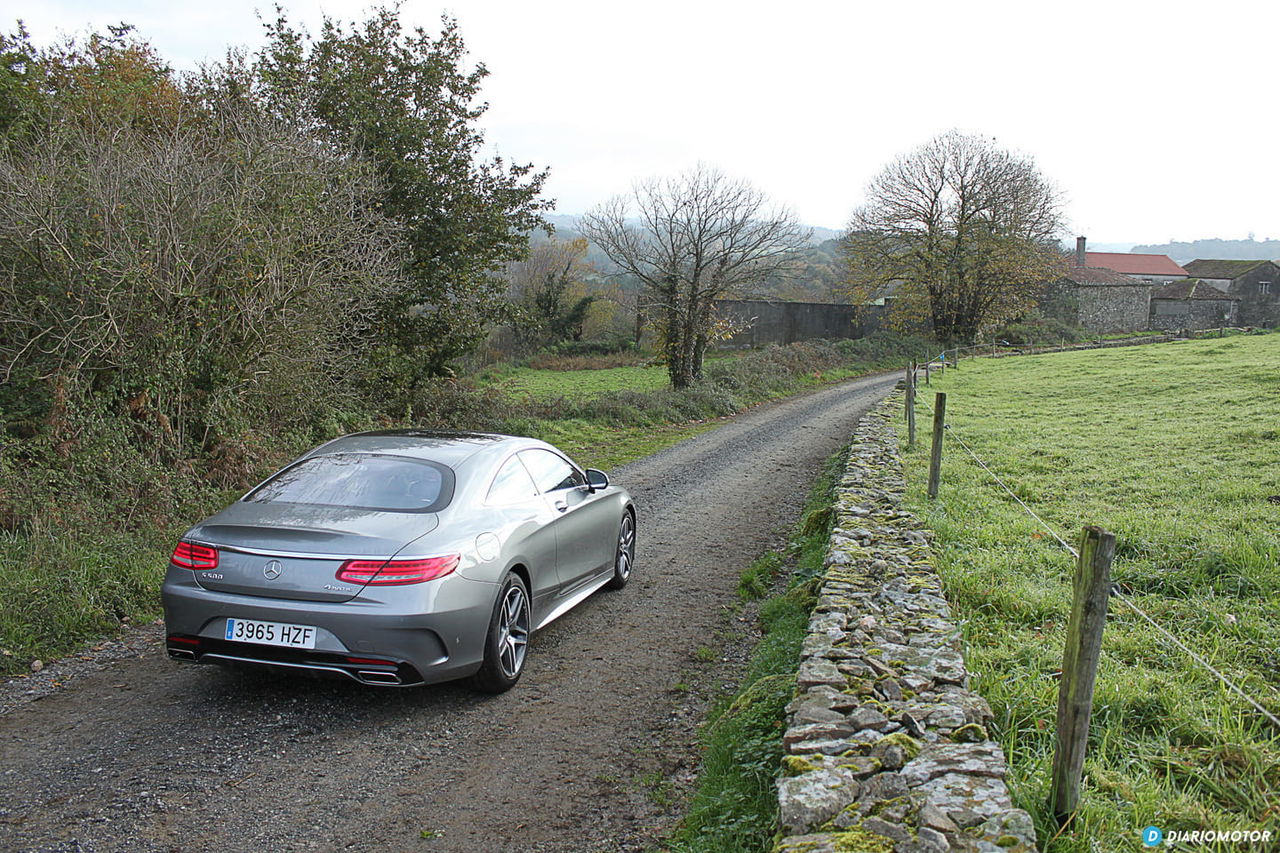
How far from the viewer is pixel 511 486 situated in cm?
569

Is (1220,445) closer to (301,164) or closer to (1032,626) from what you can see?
(1032,626)

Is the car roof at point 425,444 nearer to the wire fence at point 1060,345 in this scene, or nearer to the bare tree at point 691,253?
the bare tree at point 691,253

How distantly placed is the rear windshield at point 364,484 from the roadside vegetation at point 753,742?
6.88 ft

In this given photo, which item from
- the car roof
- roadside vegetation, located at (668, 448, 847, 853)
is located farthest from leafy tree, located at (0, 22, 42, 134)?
roadside vegetation, located at (668, 448, 847, 853)

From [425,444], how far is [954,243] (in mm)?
40584

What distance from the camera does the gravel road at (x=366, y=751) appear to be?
353 cm

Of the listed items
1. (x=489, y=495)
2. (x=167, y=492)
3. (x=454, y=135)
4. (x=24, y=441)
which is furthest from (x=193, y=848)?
(x=454, y=135)

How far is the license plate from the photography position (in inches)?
173

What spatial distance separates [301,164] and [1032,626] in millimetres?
10448

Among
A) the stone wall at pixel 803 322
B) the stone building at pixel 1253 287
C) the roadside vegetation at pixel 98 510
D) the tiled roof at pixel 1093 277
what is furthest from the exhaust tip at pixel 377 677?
the stone building at pixel 1253 287

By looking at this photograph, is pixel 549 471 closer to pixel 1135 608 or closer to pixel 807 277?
pixel 1135 608

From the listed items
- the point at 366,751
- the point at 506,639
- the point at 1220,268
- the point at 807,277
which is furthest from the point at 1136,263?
the point at 366,751

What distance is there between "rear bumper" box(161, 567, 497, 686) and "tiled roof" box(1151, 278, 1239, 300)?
7456cm

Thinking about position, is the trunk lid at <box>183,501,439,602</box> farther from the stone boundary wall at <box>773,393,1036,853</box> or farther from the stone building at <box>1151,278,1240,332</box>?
the stone building at <box>1151,278,1240,332</box>
